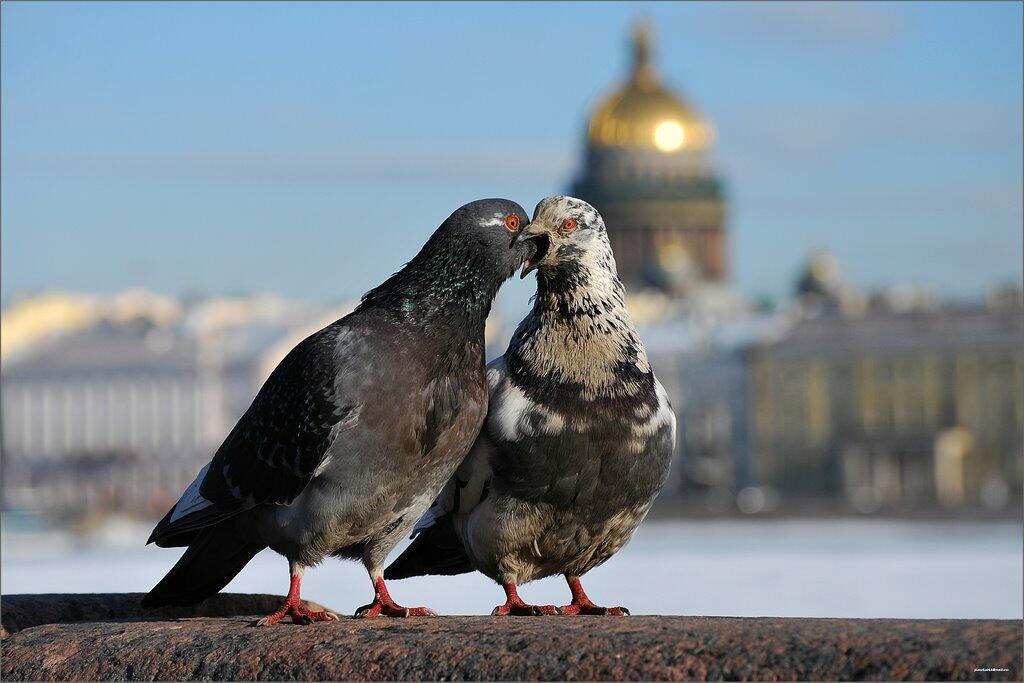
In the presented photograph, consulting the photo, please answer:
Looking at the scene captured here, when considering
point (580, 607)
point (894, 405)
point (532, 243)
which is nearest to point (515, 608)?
point (580, 607)

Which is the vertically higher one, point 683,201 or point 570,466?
point 683,201

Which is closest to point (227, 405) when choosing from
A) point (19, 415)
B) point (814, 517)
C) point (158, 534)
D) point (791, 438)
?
point (19, 415)

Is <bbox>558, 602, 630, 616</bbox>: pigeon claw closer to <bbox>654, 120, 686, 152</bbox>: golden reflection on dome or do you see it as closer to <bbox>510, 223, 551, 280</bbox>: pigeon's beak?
<bbox>510, 223, 551, 280</bbox>: pigeon's beak

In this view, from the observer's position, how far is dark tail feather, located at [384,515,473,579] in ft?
15.2

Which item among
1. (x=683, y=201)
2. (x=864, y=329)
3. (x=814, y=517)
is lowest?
(x=814, y=517)

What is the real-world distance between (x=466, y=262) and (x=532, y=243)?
0.13m

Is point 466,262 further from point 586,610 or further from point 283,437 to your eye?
point 586,610

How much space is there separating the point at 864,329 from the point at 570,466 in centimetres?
6209

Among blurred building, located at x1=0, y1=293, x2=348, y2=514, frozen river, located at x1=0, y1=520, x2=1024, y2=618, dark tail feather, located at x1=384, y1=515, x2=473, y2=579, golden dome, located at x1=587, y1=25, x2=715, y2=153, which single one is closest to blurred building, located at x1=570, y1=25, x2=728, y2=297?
golden dome, located at x1=587, y1=25, x2=715, y2=153

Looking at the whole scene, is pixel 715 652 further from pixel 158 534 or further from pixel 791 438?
pixel 791 438

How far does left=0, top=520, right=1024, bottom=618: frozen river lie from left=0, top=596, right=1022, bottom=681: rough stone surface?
137 inches

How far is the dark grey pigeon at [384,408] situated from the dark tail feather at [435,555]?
28 cm

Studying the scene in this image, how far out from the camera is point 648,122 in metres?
88.8

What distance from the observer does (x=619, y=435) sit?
14.2 feet
